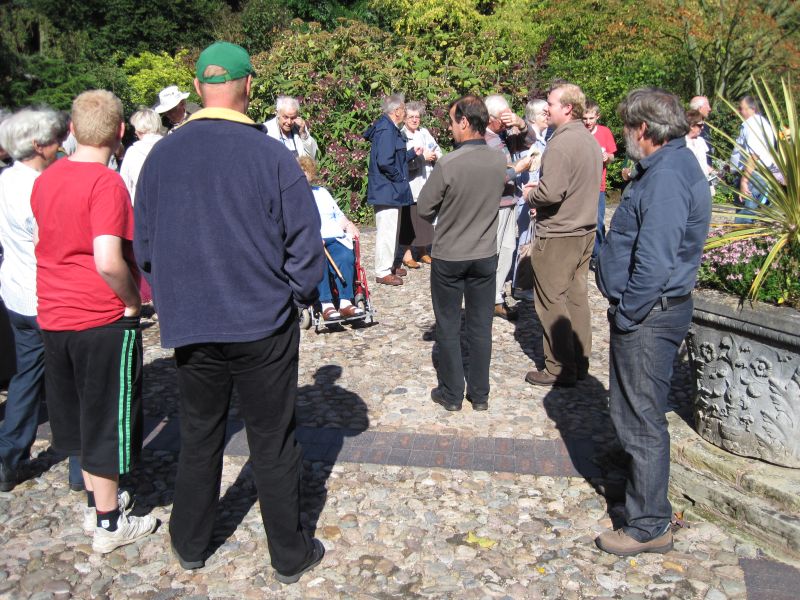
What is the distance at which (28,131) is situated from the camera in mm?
4176

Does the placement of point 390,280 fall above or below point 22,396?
below

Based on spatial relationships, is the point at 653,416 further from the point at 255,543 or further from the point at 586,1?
the point at 586,1

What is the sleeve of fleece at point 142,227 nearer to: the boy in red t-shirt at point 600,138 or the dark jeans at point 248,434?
the dark jeans at point 248,434

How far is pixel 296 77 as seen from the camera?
12062mm

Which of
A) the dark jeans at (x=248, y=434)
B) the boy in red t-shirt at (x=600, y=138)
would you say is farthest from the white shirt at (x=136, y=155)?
the boy in red t-shirt at (x=600, y=138)

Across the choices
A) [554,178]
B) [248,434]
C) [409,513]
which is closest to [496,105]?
[554,178]

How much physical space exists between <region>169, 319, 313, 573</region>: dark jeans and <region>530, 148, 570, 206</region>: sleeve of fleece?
102 inches

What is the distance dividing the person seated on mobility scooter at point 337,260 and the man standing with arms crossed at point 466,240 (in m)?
1.93

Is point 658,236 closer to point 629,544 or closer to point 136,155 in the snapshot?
point 629,544

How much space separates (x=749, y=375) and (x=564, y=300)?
1955 mm

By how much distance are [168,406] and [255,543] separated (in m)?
1.94

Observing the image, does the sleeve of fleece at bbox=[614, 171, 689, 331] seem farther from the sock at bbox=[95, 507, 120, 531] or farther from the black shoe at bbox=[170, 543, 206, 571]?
the sock at bbox=[95, 507, 120, 531]

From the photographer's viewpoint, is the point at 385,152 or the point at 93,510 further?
the point at 385,152

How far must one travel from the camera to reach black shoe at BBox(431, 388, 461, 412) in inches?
208
